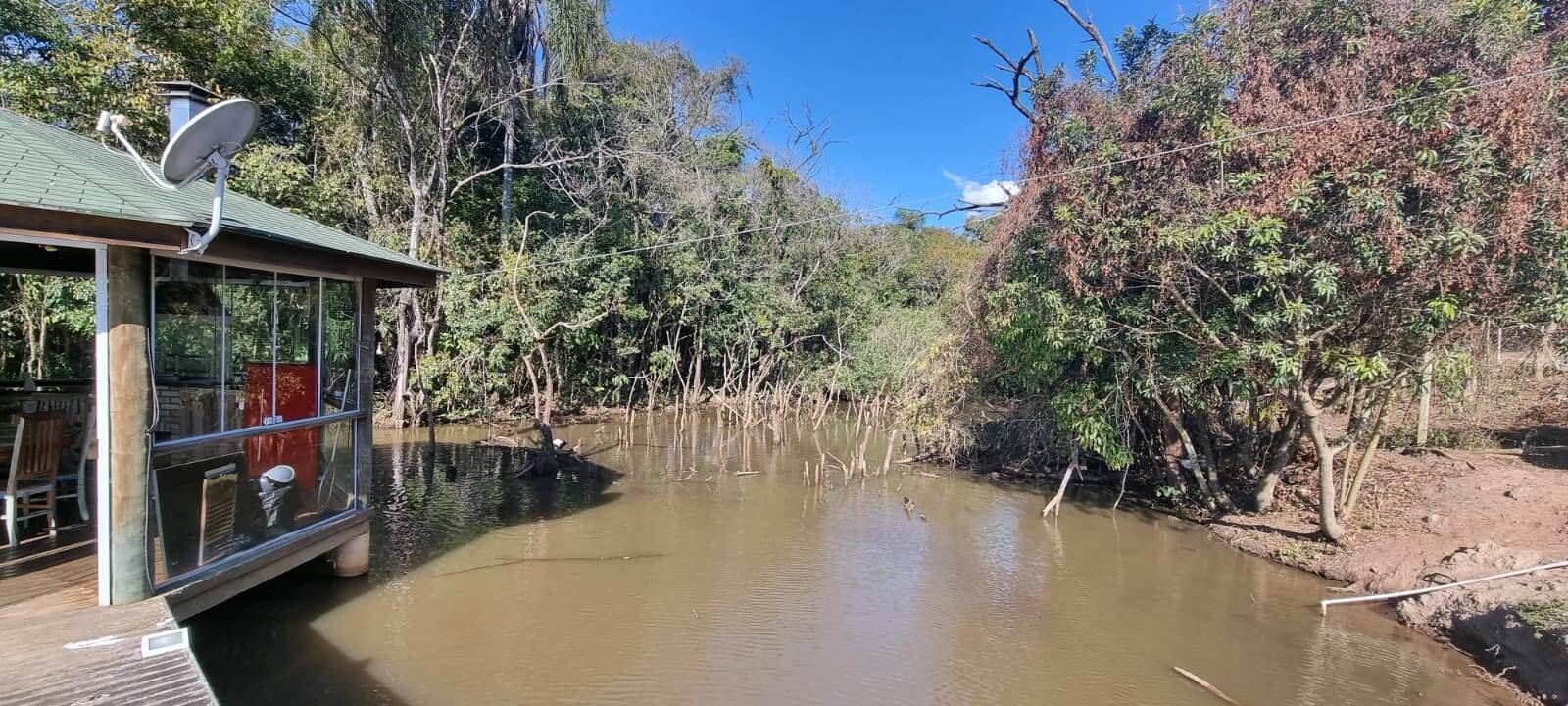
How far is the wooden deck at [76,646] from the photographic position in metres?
2.87

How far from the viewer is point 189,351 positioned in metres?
6.53

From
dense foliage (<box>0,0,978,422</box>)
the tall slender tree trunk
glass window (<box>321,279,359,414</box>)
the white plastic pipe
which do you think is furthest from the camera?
dense foliage (<box>0,0,978,422</box>)

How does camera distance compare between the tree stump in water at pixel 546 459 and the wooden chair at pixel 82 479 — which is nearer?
the wooden chair at pixel 82 479

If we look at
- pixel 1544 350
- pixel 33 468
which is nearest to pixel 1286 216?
pixel 1544 350

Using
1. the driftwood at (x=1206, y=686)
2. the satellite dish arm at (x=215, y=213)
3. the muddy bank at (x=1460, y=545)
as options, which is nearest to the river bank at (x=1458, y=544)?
the muddy bank at (x=1460, y=545)

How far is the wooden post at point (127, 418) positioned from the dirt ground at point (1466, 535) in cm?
935

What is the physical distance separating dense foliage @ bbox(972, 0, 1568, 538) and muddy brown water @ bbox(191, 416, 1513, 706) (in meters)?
2.10

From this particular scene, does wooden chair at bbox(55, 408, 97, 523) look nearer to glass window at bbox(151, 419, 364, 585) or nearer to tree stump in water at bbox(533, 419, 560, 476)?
glass window at bbox(151, 419, 364, 585)

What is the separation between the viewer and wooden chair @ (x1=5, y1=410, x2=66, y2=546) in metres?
4.79

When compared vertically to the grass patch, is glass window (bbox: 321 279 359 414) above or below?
above

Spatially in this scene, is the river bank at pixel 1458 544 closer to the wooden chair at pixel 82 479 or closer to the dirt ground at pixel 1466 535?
the dirt ground at pixel 1466 535

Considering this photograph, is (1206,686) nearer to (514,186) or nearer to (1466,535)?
(1466,535)

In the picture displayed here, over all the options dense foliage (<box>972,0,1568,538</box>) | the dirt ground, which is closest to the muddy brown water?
the dirt ground

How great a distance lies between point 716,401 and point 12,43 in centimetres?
1437
